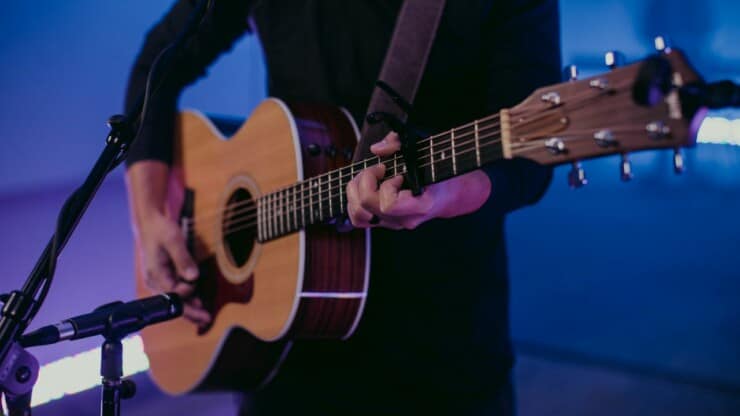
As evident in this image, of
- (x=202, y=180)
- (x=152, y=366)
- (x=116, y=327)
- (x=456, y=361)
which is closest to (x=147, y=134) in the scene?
(x=202, y=180)

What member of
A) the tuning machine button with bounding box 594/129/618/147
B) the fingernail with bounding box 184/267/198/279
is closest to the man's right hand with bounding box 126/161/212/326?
the fingernail with bounding box 184/267/198/279

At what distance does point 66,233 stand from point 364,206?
0.49 m

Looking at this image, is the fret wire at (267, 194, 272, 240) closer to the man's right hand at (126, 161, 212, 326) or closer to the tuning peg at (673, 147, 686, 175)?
the man's right hand at (126, 161, 212, 326)

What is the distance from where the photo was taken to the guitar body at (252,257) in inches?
59.3

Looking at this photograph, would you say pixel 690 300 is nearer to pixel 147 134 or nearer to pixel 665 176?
pixel 665 176

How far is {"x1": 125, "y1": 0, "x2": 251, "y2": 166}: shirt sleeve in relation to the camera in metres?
1.97

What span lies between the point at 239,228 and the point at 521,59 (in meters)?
0.80

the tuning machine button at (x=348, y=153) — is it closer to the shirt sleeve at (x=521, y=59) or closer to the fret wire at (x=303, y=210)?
the fret wire at (x=303, y=210)

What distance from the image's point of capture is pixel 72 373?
2.96 metres

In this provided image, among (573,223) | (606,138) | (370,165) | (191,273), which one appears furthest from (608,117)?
(573,223)

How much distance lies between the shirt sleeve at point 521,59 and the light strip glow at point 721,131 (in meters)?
2.15

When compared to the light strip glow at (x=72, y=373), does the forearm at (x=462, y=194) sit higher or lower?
higher

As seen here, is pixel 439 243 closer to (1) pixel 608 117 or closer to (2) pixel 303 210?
(2) pixel 303 210

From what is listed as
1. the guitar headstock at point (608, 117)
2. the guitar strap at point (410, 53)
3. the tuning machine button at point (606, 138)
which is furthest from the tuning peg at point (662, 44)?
the guitar strap at point (410, 53)
